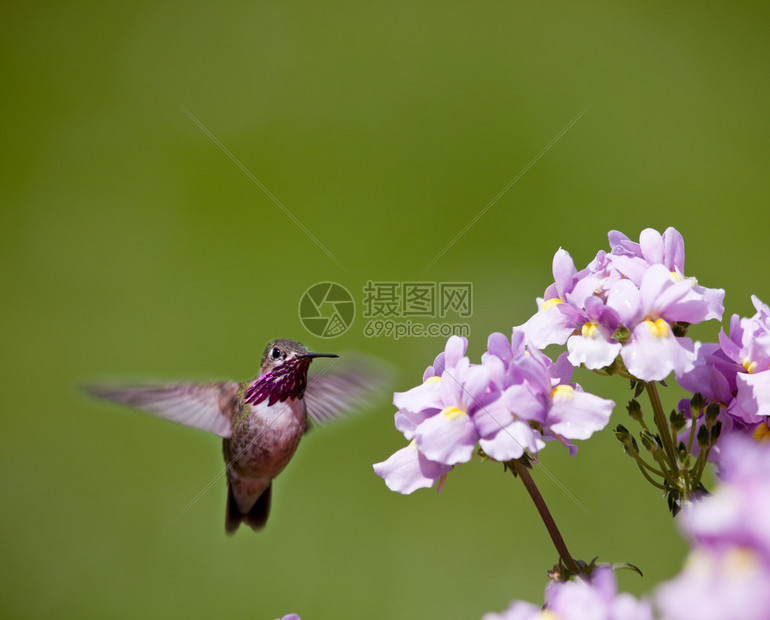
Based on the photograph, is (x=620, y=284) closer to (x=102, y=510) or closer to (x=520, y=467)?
(x=520, y=467)

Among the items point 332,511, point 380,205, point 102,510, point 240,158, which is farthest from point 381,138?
point 102,510

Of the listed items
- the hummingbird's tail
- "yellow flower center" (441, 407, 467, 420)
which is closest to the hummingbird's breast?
the hummingbird's tail

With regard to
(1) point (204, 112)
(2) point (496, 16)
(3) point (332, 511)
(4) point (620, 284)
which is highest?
(2) point (496, 16)

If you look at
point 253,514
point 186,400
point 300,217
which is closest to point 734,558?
point 186,400

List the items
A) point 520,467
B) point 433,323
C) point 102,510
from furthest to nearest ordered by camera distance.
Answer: point 102,510 < point 433,323 < point 520,467

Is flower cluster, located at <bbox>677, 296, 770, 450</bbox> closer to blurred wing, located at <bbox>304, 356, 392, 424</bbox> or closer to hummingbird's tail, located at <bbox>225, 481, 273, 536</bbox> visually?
blurred wing, located at <bbox>304, 356, 392, 424</bbox>

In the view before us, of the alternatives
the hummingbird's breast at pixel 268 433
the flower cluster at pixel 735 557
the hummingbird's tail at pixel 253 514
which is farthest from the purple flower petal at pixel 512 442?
the hummingbird's tail at pixel 253 514

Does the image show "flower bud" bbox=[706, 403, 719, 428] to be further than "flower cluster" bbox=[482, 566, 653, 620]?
Yes
